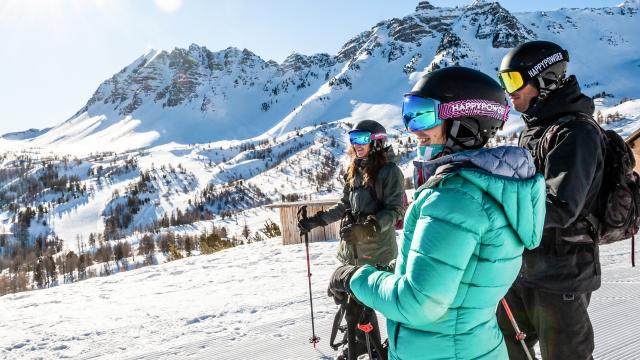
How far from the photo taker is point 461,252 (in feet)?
4.26

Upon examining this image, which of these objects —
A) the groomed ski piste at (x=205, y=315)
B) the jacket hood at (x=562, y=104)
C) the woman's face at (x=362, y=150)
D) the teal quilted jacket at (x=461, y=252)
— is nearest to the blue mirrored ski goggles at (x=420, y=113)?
the teal quilted jacket at (x=461, y=252)

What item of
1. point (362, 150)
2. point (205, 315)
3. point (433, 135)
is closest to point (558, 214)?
point (433, 135)

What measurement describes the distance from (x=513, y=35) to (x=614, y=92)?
206 feet

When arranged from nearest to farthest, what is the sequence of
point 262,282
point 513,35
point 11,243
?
point 262,282, point 11,243, point 513,35

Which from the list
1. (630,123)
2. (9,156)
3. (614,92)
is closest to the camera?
(630,123)

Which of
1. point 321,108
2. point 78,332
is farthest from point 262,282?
point 321,108

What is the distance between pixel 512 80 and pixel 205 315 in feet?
14.5

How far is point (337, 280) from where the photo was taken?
5.57 feet

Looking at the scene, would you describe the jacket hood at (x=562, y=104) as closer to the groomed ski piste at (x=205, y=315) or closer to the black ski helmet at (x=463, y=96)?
the black ski helmet at (x=463, y=96)

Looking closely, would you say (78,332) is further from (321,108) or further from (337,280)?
(321,108)

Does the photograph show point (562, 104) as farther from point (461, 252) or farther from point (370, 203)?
point (370, 203)

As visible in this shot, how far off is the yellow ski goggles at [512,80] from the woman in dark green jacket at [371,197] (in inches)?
45.7

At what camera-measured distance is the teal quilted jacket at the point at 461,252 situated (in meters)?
1.31

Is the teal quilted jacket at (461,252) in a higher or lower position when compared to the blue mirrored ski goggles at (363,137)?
lower
